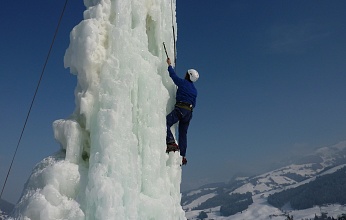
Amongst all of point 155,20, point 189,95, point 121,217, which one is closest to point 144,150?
point 121,217

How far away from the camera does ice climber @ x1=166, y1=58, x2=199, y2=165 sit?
795 cm

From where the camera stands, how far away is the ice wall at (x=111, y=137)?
5562mm

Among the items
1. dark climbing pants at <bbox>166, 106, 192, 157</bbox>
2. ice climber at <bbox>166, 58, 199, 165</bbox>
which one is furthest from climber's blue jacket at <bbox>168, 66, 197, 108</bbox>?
dark climbing pants at <bbox>166, 106, 192, 157</bbox>

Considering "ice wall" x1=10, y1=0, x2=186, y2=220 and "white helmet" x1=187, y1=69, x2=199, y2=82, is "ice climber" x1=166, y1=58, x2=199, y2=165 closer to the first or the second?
"white helmet" x1=187, y1=69, x2=199, y2=82

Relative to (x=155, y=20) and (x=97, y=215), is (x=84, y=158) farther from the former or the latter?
(x=155, y=20)

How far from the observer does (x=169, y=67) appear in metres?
8.22

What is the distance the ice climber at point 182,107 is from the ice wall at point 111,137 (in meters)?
0.38

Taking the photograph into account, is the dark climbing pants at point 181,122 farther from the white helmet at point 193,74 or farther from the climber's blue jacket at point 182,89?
the white helmet at point 193,74

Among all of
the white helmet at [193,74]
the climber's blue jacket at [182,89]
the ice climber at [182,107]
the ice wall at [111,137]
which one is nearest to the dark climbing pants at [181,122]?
the ice climber at [182,107]

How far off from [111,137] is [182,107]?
266cm

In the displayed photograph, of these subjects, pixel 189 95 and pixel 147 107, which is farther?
pixel 189 95

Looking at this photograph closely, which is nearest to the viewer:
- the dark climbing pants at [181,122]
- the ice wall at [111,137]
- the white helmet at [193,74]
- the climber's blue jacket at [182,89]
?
the ice wall at [111,137]

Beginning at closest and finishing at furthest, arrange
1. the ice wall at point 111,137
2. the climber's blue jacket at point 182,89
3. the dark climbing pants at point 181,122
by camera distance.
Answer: the ice wall at point 111,137 < the dark climbing pants at point 181,122 < the climber's blue jacket at point 182,89

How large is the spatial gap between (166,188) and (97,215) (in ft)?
6.73
